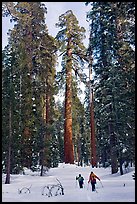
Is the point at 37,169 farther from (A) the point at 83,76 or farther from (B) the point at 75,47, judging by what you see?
(B) the point at 75,47

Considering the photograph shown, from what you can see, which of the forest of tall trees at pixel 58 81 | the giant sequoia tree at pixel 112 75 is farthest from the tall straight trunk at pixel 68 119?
the giant sequoia tree at pixel 112 75

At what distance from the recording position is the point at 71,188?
59.8ft

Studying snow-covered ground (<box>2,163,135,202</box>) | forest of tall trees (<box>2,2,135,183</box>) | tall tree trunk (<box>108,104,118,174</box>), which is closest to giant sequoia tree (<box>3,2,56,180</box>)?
forest of tall trees (<box>2,2,135,183</box>)

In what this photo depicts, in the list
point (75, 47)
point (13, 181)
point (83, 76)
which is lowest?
point (13, 181)

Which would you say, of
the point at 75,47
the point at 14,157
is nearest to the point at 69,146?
the point at 14,157

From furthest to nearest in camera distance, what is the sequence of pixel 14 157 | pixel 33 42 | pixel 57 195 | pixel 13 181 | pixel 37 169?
pixel 33 42 < pixel 37 169 < pixel 14 157 < pixel 13 181 < pixel 57 195

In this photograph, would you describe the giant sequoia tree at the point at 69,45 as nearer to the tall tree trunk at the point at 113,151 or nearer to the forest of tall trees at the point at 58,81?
the forest of tall trees at the point at 58,81

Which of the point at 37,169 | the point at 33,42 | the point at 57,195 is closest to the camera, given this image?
the point at 57,195

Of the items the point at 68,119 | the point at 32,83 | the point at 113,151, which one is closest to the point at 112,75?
the point at 113,151

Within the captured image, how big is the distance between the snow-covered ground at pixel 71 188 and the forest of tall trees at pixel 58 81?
1.40 meters

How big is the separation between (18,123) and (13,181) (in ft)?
16.7

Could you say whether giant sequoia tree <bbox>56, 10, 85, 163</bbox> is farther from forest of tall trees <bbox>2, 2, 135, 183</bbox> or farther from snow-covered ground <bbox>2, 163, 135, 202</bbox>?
snow-covered ground <bbox>2, 163, 135, 202</bbox>

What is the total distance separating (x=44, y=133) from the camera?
1054 inches

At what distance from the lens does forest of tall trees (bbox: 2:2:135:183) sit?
75.0 feet
